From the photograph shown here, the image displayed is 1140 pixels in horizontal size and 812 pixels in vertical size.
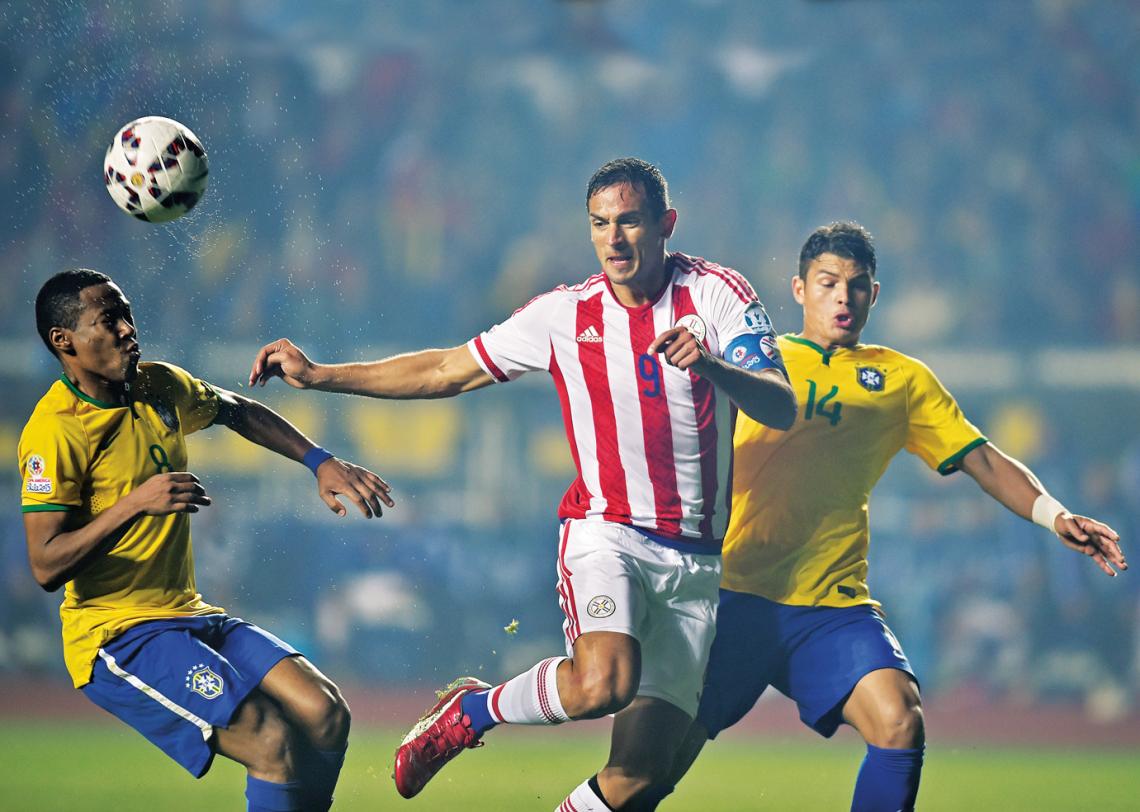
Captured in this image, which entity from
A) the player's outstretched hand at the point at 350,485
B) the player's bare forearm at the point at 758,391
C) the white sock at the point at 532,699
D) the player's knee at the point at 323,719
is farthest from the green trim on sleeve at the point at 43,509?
the player's bare forearm at the point at 758,391

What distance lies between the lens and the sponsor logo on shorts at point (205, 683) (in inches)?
188

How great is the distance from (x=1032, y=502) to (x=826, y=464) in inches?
33.2

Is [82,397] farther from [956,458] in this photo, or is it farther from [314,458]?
[956,458]

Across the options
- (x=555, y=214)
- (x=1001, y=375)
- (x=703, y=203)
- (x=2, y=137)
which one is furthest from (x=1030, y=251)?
(x=2, y=137)

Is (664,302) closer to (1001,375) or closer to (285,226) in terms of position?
(1001,375)

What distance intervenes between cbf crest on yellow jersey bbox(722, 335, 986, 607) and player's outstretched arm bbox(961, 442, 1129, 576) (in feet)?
0.27

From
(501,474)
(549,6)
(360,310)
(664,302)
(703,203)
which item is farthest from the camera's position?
(549,6)

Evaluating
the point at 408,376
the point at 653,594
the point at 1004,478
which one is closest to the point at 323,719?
the point at 653,594

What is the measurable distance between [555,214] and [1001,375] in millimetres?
5682

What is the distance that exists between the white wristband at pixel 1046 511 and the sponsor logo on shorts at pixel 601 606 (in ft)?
5.87

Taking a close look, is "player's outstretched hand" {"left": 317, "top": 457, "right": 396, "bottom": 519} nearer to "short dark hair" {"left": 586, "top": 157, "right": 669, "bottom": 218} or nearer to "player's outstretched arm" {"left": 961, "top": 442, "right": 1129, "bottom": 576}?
"short dark hair" {"left": 586, "top": 157, "right": 669, "bottom": 218}

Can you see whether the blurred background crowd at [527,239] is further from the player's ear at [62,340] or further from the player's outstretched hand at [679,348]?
the player's outstretched hand at [679,348]

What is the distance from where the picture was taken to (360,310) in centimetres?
1636

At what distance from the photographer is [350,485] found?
5.20 metres
